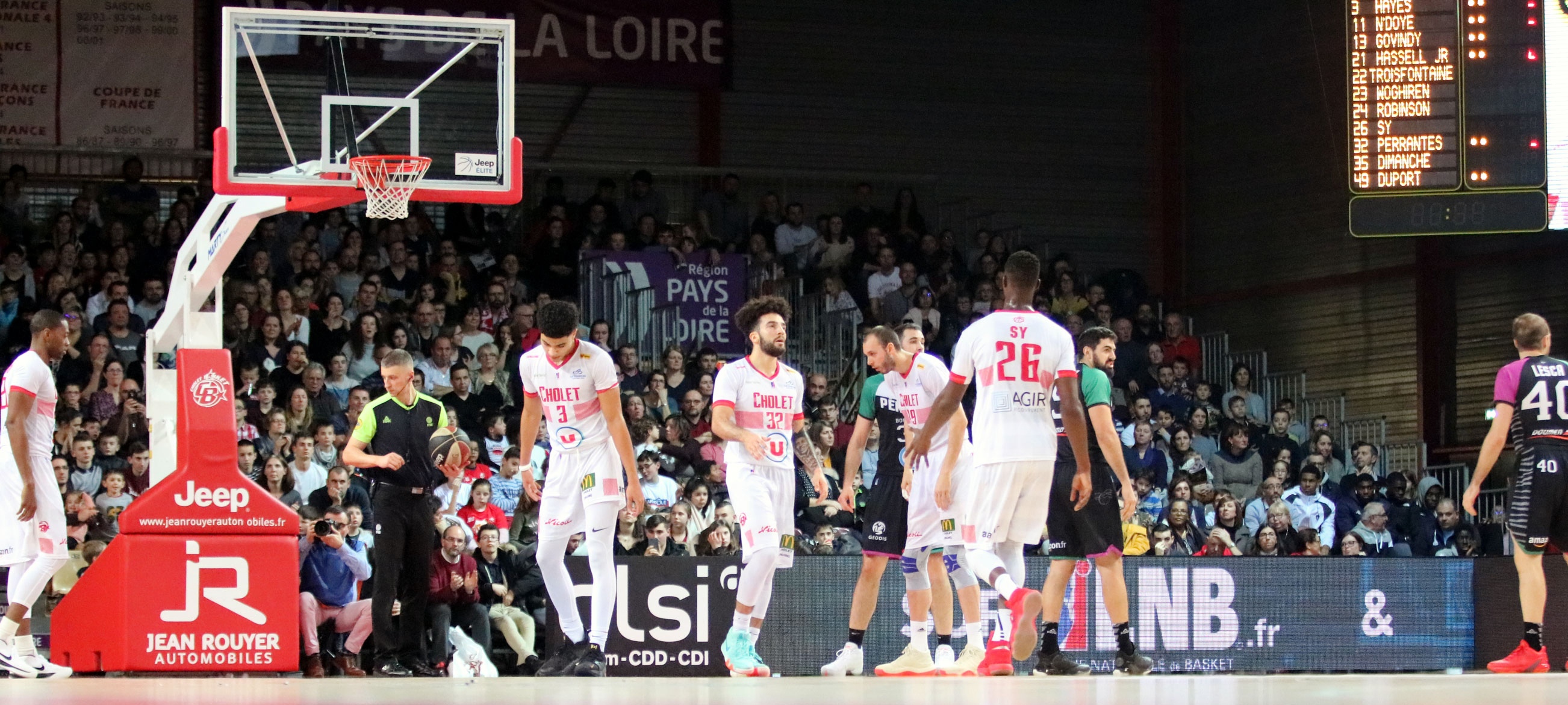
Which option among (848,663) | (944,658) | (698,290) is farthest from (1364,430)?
(848,663)

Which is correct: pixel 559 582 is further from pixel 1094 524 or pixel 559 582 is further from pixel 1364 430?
pixel 1364 430

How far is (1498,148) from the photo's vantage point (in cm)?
1653

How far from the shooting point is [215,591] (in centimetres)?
1227

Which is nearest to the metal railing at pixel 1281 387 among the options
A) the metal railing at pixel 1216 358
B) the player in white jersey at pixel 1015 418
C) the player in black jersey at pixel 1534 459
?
the metal railing at pixel 1216 358

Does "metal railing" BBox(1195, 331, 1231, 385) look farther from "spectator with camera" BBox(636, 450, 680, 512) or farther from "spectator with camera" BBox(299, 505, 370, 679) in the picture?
"spectator with camera" BBox(299, 505, 370, 679)

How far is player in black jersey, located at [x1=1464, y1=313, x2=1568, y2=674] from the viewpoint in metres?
13.3

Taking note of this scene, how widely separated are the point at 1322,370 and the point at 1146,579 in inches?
436

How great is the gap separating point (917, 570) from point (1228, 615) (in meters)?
5.09

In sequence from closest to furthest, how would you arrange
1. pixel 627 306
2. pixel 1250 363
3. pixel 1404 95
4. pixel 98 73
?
pixel 1404 95 < pixel 627 306 < pixel 98 73 < pixel 1250 363

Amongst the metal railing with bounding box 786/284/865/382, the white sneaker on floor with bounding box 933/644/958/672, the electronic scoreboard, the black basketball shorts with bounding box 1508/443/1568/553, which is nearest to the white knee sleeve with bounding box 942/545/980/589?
the white sneaker on floor with bounding box 933/644/958/672

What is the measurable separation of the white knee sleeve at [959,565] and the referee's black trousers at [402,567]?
3298 mm

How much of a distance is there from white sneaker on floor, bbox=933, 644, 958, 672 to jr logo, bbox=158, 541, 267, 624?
167 inches

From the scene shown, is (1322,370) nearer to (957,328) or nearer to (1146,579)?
(957,328)

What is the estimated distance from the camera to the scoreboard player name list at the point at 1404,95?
16.6m
